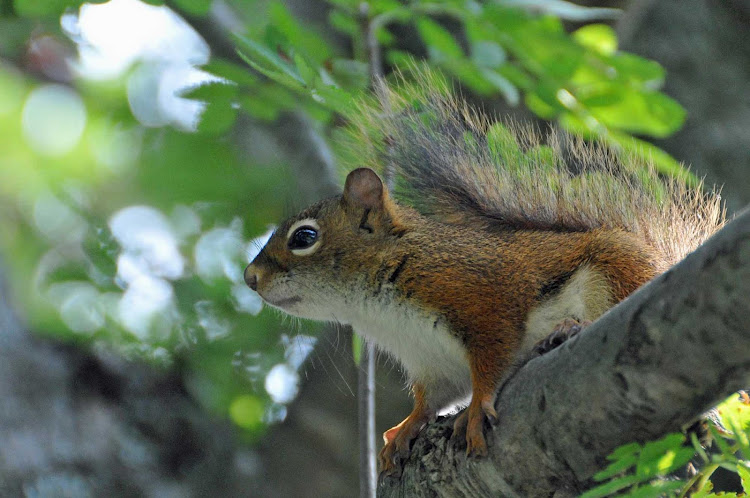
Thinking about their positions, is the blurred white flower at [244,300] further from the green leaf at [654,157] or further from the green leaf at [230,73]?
the green leaf at [654,157]

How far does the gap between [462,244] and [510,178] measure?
295 mm

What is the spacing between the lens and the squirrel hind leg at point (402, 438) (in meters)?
2.18

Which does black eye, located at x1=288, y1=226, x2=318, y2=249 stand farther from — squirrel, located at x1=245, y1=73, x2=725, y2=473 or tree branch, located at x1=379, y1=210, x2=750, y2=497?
tree branch, located at x1=379, y1=210, x2=750, y2=497

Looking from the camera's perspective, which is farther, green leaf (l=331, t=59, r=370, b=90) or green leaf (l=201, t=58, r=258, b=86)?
green leaf (l=331, t=59, r=370, b=90)

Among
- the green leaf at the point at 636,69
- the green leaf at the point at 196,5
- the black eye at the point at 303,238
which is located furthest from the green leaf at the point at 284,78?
the green leaf at the point at 636,69

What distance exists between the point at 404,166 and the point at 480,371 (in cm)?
93

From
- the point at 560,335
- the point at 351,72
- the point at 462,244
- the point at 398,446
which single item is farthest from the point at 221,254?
the point at 560,335

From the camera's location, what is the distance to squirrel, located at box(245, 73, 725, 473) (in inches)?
86.8

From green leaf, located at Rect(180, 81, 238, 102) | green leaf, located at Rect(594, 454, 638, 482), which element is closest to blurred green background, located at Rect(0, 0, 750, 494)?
green leaf, located at Rect(180, 81, 238, 102)

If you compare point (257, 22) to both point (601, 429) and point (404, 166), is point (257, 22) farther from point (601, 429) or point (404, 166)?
point (601, 429)

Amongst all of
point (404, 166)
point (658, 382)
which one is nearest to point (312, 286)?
point (404, 166)

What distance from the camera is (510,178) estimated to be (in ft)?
8.30

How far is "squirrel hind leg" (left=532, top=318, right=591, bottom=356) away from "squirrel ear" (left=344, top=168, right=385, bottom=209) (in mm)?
805

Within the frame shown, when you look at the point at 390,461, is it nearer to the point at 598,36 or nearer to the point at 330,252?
the point at 330,252
